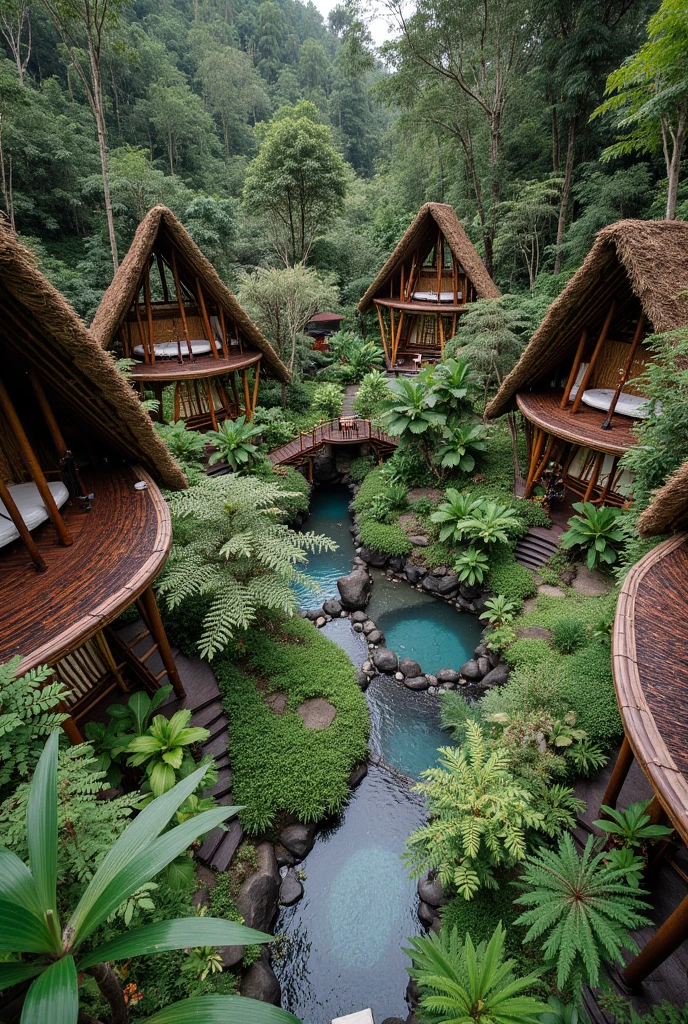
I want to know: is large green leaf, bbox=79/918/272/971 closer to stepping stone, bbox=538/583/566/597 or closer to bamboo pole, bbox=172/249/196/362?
stepping stone, bbox=538/583/566/597

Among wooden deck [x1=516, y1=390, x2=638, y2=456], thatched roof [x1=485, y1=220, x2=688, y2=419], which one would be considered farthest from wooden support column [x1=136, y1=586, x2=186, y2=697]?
thatched roof [x1=485, y1=220, x2=688, y2=419]

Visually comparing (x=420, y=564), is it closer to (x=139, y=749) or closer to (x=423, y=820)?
(x=423, y=820)

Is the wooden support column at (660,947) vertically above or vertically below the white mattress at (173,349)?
below

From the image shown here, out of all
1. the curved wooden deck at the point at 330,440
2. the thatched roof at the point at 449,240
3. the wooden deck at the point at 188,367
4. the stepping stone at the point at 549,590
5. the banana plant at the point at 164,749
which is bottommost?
the stepping stone at the point at 549,590

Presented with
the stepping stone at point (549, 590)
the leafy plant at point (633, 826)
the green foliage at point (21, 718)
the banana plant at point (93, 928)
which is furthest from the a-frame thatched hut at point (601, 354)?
the green foliage at point (21, 718)

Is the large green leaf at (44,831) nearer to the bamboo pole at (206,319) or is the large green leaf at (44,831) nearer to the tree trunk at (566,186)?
the bamboo pole at (206,319)

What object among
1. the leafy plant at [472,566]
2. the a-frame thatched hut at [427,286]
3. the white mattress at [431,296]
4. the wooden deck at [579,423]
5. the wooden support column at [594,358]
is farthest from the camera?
the white mattress at [431,296]

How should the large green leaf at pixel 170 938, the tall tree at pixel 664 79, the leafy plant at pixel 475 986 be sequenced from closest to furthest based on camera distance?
the large green leaf at pixel 170 938
the leafy plant at pixel 475 986
the tall tree at pixel 664 79
